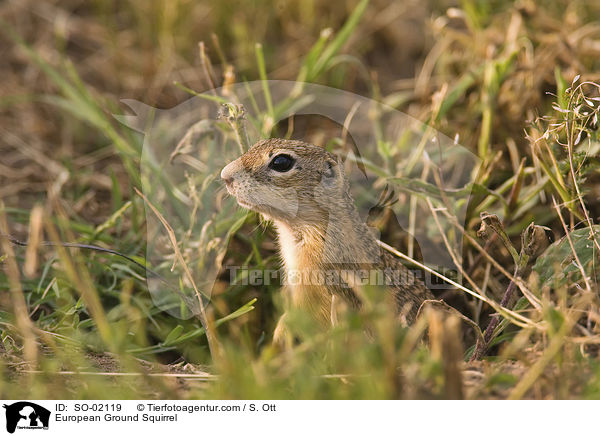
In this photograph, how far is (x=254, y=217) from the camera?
3.34 m

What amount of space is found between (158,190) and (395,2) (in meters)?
3.00

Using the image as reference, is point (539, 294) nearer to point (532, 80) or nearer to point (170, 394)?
point (170, 394)

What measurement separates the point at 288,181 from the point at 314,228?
0.78 ft

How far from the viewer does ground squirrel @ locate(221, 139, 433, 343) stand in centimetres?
279
